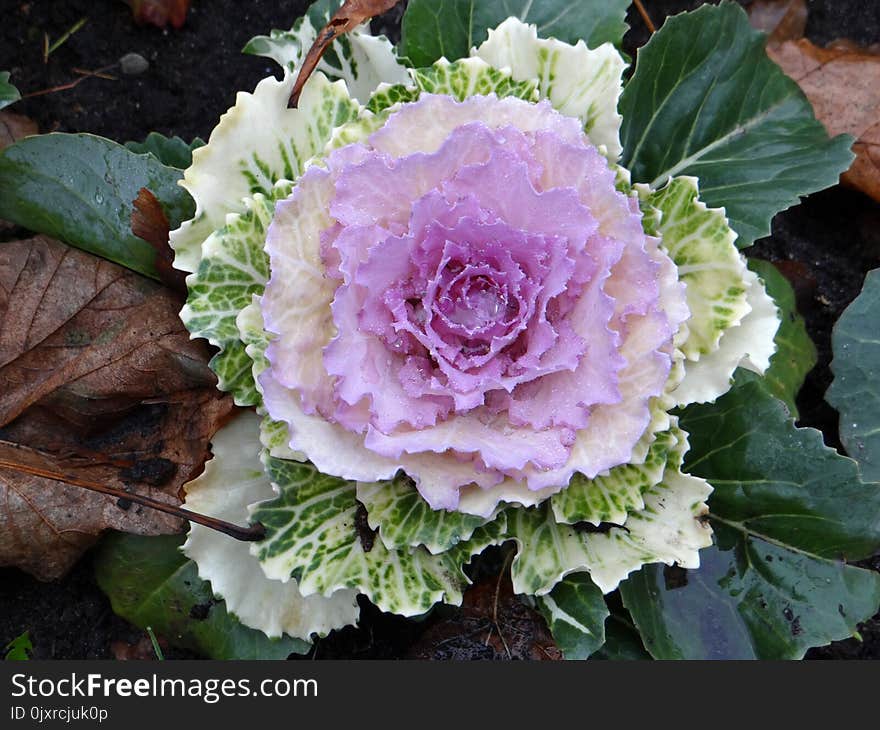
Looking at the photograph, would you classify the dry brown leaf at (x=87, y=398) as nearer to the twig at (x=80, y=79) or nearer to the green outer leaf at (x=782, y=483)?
the twig at (x=80, y=79)

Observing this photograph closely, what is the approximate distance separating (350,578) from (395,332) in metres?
0.33

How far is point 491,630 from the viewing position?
1.54 meters

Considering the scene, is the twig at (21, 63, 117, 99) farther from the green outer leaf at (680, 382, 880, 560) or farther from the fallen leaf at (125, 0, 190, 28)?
the green outer leaf at (680, 382, 880, 560)

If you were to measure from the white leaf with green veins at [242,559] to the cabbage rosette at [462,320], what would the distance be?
12 mm

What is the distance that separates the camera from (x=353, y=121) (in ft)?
4.00

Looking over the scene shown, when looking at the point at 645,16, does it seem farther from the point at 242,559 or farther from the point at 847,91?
the point at 242,559

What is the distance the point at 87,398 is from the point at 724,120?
105 cm

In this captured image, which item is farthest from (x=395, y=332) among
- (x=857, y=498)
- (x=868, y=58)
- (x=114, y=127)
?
(x=868, y=58)

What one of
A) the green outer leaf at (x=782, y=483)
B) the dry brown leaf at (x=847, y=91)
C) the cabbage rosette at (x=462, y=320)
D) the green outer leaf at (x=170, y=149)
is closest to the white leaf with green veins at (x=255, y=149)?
the cabbage rosette at (x=462, y=320)

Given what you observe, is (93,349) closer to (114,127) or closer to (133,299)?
(133,299)

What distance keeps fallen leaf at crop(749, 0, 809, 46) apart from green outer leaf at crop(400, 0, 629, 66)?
74cm

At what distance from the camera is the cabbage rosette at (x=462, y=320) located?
1064 mm

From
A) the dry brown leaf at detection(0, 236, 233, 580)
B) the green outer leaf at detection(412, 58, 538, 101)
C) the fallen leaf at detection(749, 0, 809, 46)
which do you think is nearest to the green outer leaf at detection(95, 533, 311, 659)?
the dry brown leaf at detection(0, 236, 233, 580)

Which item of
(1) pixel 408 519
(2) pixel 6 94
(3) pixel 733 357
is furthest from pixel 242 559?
(2) pixel 6 94
